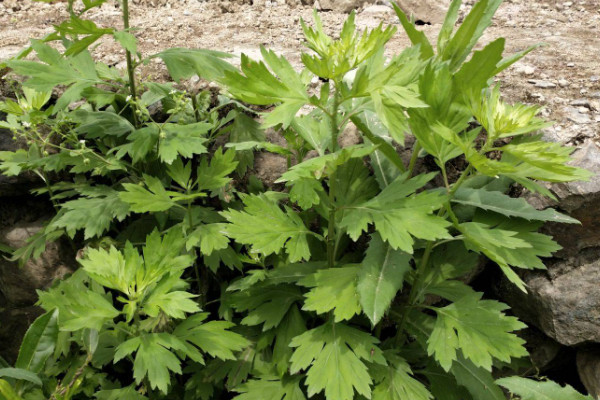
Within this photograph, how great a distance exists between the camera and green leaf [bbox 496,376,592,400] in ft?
6.50

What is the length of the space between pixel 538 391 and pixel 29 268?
2.99 metres

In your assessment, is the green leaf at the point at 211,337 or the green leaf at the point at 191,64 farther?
the green leaf at the point at 191,64

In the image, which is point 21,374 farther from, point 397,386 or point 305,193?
point 397,386

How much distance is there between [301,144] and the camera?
2.45 m

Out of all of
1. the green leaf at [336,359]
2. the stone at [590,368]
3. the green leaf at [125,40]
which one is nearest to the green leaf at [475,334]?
the green leaf at [336,359]

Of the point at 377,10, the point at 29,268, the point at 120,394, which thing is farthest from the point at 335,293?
the point at 377,10

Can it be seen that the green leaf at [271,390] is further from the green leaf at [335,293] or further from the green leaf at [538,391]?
the green leaf at [538,391]

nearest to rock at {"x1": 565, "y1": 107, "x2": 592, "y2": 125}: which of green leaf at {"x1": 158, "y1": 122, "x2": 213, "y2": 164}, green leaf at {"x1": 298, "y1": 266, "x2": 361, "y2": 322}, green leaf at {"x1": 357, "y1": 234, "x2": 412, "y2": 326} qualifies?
green leaf at {"x1": 357, "y1": 234, "x2": 412, "y2": 326}

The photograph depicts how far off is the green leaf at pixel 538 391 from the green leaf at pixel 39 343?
201 centimetres

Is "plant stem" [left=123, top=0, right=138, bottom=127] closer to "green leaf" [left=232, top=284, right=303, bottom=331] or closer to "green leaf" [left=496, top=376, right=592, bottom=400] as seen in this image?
"green leaf" [left=232, top=284, right=303, bottom=331]

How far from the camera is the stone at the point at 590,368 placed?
8.32 feet

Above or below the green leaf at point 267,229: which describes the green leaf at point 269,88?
above

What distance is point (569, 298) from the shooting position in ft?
8.00

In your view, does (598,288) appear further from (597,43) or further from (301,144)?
(597,43)
